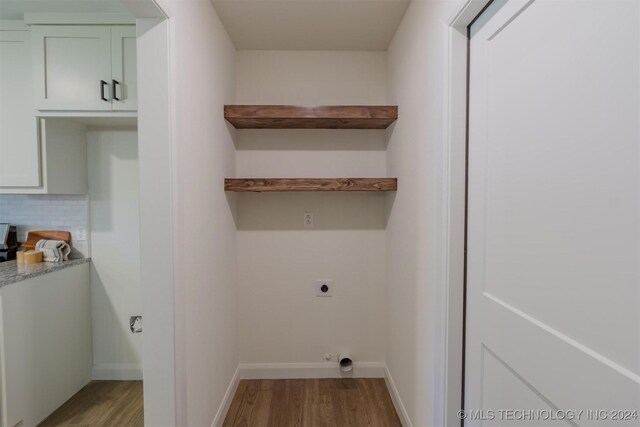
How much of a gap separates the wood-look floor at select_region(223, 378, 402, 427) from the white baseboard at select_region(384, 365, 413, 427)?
4cm

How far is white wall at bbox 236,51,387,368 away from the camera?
7.04ft

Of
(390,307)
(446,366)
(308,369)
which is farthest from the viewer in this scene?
(308,369)

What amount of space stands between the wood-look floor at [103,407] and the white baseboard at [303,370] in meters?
0.71

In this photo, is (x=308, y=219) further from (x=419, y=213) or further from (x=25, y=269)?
(x=25, y=269)

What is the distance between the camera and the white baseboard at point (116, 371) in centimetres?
217

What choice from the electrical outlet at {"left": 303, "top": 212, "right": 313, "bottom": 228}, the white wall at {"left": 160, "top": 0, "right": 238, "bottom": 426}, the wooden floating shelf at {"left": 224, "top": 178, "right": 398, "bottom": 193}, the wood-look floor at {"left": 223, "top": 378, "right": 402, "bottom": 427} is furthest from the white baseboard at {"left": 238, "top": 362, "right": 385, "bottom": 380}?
the wooden floating shelf at {"left": 224, "top": 178, "right": 398, "bottom": 193}

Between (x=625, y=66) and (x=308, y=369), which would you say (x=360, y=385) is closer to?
(x=308, y=369)

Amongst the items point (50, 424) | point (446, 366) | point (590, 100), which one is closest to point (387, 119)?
point (590, 100)

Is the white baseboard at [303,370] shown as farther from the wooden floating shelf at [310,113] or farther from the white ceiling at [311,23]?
the white ceiling at [311,23]

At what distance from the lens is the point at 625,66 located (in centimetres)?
58

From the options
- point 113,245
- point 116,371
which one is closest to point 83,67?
point 113,245

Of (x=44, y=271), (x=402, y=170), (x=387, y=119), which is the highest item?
(x=387, y=119)

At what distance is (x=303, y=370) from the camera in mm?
2201

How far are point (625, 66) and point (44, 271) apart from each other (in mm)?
2668
